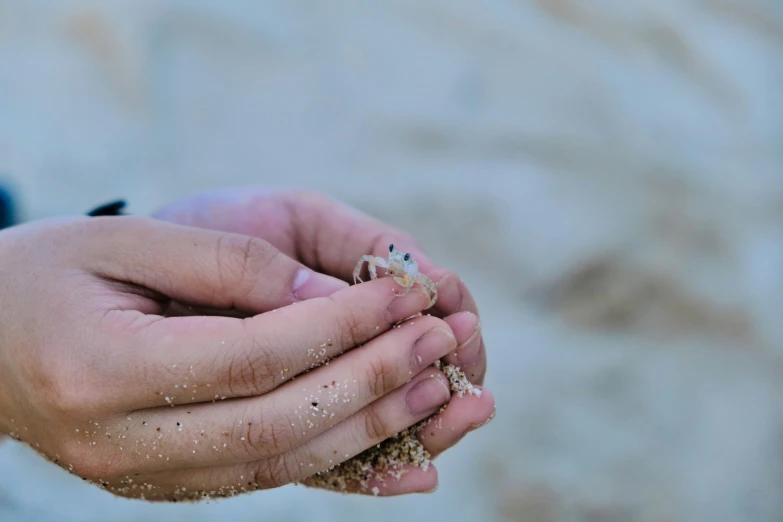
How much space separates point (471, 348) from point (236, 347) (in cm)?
36

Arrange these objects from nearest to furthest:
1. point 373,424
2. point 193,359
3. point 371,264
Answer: point 193,359, point 373,424, point 371,264

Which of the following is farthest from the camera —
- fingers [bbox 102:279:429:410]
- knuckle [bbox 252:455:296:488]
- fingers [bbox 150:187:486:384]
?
fingers [bbox 150:187:486:384]

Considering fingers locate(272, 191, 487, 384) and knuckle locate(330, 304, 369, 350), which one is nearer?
knuckle locate(330, 304, 369, 350)

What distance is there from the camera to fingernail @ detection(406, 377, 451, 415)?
85cm

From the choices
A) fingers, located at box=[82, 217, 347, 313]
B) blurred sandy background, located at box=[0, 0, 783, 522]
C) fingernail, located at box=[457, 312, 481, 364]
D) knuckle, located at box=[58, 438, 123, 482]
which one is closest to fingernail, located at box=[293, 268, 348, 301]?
fingers, located at box=[82, 217, 347, 313]

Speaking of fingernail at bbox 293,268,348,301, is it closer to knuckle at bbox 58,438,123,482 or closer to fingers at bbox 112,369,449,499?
fingers at bbox 112,369,449,499

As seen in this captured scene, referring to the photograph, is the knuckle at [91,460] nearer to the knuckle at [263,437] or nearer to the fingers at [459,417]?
the knuckle at [263,437]

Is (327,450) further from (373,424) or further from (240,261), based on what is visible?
(240,261)

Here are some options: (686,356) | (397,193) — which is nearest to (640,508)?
(686,356)

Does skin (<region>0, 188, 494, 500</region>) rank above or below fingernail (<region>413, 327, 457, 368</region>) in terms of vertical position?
below

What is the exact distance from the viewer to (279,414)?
77 centimetres

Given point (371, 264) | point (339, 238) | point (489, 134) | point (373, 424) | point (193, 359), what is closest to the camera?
point (193, 359)

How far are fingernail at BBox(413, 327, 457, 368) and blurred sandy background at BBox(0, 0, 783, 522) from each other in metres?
0.75

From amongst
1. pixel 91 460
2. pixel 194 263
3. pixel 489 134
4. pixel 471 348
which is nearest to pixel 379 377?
pixel 471 348
